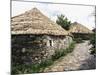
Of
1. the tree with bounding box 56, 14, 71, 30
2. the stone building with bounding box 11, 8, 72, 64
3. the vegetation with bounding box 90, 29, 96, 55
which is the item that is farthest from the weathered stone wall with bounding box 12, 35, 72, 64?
the vegetation with bounding box 90, 29, 96, 55

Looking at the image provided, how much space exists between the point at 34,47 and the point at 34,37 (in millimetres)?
114

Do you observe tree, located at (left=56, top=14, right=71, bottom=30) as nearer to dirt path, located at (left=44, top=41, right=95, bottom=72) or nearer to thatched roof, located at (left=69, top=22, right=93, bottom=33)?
thatched roof, located at (left=69, top=22, right=93, bottom=33)

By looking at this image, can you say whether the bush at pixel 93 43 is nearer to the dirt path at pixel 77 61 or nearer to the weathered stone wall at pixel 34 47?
the dirt path at pixel 77 61

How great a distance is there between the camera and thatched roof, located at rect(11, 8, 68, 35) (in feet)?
7.58

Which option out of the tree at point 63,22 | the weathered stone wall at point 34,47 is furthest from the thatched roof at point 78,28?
the weathered stone wall at point 34,47

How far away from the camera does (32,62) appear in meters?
2.36

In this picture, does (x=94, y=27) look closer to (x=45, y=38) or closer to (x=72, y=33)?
(x=72, y=33)

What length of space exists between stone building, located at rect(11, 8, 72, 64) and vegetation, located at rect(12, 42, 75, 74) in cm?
4

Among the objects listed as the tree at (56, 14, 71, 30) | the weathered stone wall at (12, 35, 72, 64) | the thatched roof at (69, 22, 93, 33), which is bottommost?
the weathered stone wall at (12, 35, 72, 64)

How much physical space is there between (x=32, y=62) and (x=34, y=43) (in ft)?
0.71

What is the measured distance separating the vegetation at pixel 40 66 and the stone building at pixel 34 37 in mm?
44

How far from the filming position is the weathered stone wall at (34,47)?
90.6 inches

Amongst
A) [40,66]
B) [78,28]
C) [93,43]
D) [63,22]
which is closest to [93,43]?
[93,43]

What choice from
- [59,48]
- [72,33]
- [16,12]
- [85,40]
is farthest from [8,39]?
[85,40]
